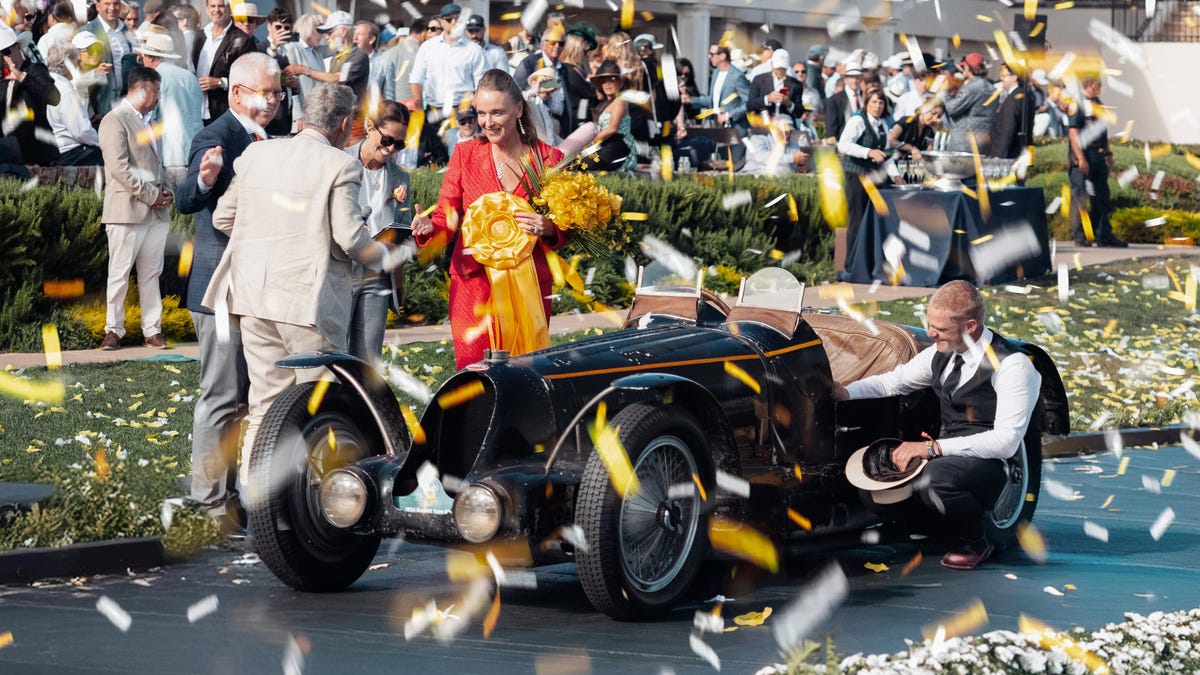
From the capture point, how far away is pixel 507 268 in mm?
8117

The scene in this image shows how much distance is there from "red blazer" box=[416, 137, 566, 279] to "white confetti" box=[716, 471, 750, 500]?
1.54 meters

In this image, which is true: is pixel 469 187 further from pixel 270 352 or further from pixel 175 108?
pixel 175 108

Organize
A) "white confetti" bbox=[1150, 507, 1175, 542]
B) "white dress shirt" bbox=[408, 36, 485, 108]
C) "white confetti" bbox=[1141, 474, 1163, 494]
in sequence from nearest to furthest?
"white confetti" bbox=[1150, 507, 1175, 542], "white confetti" bbox=[1141, 474, 1163, 494], "white dress shirt" bbox=[408, 36, 485, 108]

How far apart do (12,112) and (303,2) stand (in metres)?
13.4

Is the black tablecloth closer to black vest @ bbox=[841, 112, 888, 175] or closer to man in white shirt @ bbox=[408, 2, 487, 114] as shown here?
black vest @ bbox=[841, 112, 888, 175]

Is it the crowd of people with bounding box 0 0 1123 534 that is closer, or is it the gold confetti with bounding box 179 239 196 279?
the crowd of people with bounding box 0 0 1123 534

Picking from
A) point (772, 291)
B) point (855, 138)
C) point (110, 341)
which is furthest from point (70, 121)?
point (772, 291)

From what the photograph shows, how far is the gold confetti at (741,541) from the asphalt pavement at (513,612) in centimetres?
11

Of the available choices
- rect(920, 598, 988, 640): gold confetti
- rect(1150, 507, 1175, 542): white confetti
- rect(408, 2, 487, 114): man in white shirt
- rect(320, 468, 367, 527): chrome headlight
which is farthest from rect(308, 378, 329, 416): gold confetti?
rect(408, 2, 487, 114): man in white shirt

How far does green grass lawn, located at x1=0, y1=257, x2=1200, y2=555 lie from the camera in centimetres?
785

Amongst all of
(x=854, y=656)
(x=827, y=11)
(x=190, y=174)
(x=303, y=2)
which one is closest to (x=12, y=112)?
(x=190, y=174)

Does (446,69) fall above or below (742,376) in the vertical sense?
above

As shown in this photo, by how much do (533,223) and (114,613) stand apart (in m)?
2.43

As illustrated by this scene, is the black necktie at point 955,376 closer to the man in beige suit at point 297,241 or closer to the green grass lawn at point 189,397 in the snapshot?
the man in beige suit at point 297,241
